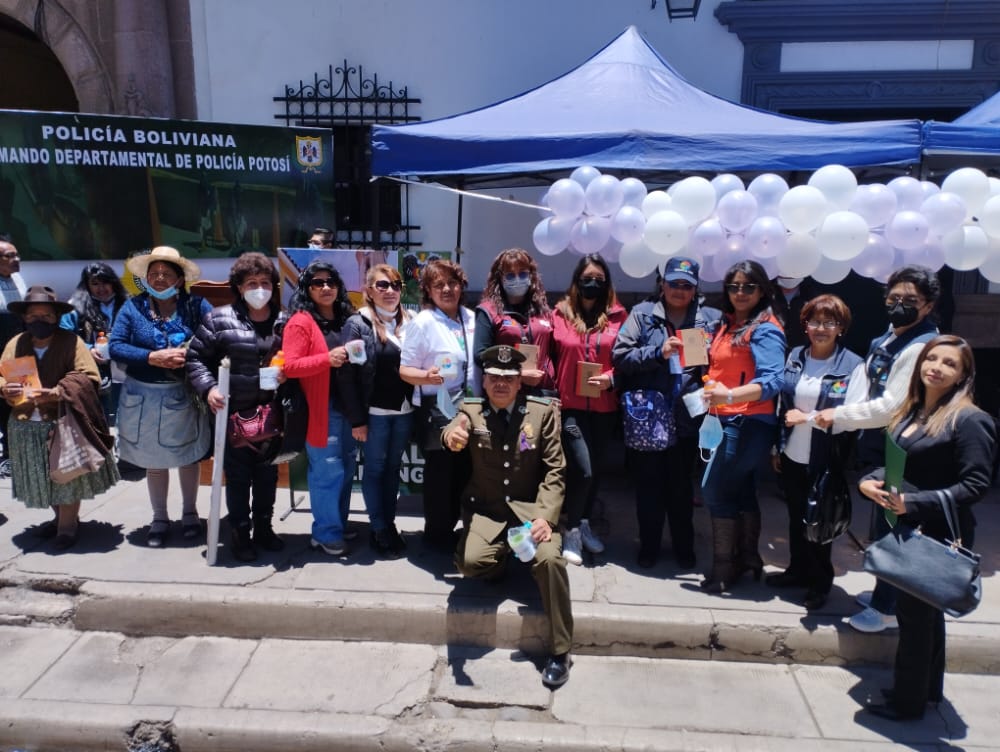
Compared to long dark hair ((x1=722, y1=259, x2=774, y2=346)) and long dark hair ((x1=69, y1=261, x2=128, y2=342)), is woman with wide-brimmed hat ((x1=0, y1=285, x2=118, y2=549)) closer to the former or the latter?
long dark hair ((x1=69, y1=261, x2=128, y2=342))

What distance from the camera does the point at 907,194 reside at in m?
4.18

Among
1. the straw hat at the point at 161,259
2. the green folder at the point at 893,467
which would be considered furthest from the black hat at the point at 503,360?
the straw hat at the point at 161,259

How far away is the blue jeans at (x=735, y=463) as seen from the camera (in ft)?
12.9

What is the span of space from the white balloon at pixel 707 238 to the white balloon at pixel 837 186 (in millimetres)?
611

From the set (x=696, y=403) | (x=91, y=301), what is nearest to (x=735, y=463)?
(x=696, y=403)

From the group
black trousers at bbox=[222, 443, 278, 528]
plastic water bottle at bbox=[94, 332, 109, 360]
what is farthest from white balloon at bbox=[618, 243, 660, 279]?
plastic water bottle at bbox=[94, 332, 109, 360]

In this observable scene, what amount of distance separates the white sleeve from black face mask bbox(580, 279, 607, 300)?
148 centimetres

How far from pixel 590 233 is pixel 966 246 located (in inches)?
84.5

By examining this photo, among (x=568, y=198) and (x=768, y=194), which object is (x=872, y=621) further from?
(x=568, y=198)

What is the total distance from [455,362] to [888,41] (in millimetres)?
6960

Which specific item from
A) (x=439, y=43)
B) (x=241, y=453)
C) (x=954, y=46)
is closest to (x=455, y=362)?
(x=241, y=453)

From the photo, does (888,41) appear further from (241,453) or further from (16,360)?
(16,360)

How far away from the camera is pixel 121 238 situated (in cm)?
631

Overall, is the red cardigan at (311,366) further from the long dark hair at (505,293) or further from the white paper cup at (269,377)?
the long dark hair at (505,293)
